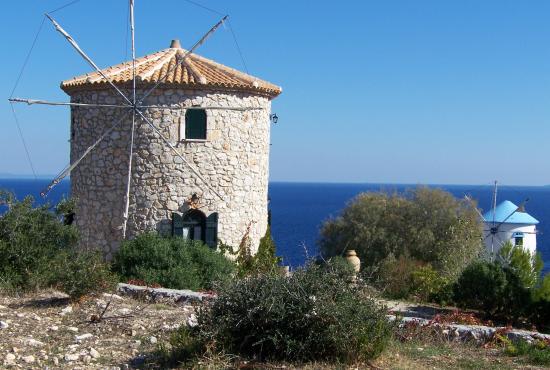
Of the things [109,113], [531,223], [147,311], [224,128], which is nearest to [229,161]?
[224,128]

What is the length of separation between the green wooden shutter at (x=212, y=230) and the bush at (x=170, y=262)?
1.65 feet

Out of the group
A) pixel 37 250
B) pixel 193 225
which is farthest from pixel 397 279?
pixel 37 250

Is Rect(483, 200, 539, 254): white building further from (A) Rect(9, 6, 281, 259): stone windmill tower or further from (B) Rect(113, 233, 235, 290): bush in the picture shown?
(B) Rect(113, 233, 235, 290): bush

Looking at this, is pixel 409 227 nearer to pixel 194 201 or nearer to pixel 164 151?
pixel 194 201

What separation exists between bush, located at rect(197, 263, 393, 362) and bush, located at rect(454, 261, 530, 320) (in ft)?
25.5

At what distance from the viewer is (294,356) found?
277 inches

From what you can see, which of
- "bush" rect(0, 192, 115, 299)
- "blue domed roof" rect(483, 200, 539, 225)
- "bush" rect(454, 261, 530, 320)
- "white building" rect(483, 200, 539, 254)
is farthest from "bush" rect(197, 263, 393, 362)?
"blue domed roof" rect(483, 200, 539, 225)

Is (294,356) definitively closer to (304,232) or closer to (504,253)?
(504,253)

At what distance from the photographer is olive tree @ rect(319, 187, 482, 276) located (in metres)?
28.2

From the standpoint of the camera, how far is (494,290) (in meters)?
14.5

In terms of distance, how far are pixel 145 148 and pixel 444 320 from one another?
26.4ft

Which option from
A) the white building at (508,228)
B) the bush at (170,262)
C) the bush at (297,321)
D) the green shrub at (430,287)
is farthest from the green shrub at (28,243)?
the white building at (508,228)

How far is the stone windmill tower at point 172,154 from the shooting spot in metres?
15.3

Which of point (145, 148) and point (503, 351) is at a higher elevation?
point (145, 148)
